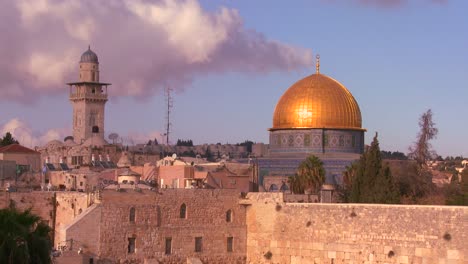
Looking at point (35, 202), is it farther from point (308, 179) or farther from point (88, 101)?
point (88, 101)

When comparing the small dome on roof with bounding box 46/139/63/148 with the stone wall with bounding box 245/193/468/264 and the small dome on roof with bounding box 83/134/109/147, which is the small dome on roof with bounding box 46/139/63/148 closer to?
the small dome on roof with bounding box 83/134/109/147

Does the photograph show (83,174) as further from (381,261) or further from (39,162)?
(381,261)

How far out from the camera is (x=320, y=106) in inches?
1852

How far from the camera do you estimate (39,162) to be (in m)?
49.8

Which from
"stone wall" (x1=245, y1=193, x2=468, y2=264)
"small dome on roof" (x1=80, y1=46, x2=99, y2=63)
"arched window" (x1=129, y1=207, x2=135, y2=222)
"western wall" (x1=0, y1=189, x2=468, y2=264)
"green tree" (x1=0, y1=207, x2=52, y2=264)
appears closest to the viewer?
"green tree" (x1=0, y1=207, x2=52, y2=264)

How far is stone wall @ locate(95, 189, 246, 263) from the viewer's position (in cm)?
3136

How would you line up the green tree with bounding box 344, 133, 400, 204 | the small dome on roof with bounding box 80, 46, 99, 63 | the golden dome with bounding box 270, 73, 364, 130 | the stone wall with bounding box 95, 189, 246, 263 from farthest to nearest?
1. the small dome on roof with bounding box 80, 46, 99, 63
2. the golden dome with bounding box 270, 73, 364, 130
3. the green tree with bounding box 344, 133, 400, 204
4. the stone wall with bounding box 95, 189, 246, 263

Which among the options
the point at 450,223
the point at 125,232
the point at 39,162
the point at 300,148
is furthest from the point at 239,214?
the point at 39,162

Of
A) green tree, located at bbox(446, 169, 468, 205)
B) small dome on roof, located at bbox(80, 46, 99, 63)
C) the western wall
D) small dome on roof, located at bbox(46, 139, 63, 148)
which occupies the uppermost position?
small dome on roof, located at bbox(80, 46, 99, 63)

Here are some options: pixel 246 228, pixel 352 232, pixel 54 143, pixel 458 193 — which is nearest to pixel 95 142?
pixel 54 143

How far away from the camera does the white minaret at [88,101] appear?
6359 centimetres

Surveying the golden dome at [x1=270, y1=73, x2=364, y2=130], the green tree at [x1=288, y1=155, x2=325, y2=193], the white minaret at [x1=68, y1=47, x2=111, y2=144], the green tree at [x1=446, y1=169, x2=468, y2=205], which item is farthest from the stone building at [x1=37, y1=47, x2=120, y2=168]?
the green tree at [x1=446, y1=169, x2=468, y2=205]

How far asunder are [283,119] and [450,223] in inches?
822

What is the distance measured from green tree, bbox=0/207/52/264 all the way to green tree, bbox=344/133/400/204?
15172 millimetres
